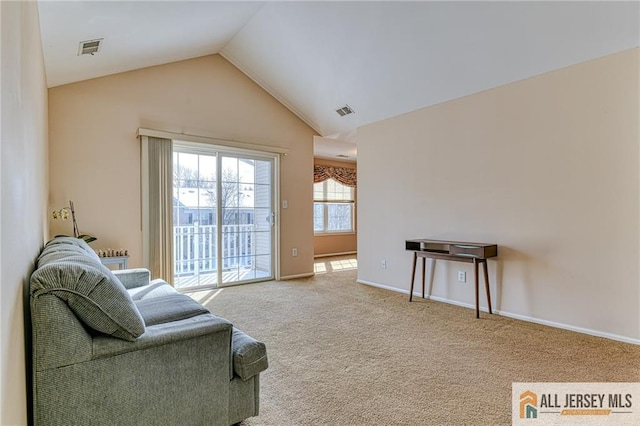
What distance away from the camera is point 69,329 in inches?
50.0

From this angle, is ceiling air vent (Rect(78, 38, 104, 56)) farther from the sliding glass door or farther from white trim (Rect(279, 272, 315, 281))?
white trim (Rect(279, 272, 315, 281))

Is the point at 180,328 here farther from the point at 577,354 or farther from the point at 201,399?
the point at 577,354

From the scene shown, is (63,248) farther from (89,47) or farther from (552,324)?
(552,324)

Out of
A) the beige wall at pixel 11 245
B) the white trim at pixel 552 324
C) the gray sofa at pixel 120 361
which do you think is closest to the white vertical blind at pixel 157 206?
the gray sofa at pixel 120 361

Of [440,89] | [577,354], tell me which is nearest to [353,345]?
[577,354]

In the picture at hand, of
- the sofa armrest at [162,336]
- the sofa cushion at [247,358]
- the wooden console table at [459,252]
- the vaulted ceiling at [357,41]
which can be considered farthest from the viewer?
the wooden console table at [459,252]

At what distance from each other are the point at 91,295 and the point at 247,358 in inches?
29.5

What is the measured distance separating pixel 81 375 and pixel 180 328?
383 millimetres

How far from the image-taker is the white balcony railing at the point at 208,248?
4.56 metres

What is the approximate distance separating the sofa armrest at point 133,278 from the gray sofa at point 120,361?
4.07 feet

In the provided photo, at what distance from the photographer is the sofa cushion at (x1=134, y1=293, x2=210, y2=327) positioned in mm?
1804

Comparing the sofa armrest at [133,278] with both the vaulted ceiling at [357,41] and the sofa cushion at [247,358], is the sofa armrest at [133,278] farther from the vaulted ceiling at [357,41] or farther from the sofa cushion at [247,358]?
the vaulted ceiling at [357,41]

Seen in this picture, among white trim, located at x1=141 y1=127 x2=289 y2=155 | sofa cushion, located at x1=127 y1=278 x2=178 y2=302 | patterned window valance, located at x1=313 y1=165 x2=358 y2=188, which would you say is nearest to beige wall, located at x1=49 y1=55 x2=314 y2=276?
white trim, located at x1=141 y1=127 x2=289 y2=155

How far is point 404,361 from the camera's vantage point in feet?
8.09
